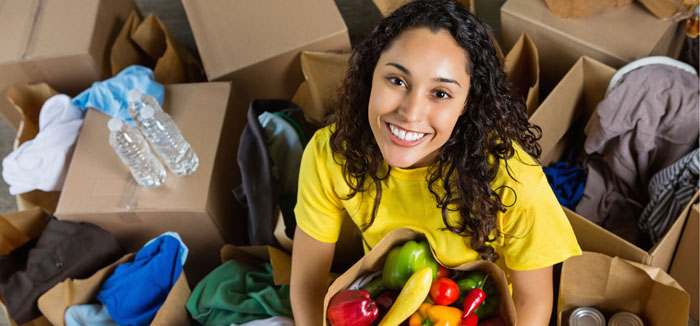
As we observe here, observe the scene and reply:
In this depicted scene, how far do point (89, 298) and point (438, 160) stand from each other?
3.34 ft

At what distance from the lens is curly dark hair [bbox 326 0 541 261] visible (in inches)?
36.1

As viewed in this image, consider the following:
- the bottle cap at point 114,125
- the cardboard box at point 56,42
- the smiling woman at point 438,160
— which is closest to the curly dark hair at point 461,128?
the smiling woman at point 438,160

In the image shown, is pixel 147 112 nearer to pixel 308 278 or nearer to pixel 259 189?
pixel 259 189

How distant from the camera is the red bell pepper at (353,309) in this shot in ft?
3.36

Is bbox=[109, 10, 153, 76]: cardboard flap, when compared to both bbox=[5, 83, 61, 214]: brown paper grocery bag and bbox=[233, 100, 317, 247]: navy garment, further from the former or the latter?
bbox=[233, 100, 317, 247]: navy garment

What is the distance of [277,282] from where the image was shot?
4.65 feet

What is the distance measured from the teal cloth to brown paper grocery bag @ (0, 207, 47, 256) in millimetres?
534

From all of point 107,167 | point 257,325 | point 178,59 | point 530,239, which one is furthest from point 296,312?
point 178,59

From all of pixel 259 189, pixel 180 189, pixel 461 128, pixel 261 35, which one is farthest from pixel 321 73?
pixel 461 128

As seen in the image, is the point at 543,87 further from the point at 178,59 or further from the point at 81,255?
the point at 81,255

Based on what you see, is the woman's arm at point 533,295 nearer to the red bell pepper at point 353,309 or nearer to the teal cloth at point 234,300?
the red bell pepper at point 353,309

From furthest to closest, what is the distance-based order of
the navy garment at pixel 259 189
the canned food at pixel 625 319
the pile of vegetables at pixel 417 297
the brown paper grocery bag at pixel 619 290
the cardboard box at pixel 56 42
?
the cardboard box at pixel 56 42 < the navy garment at pixel 259 189 < the canned food at pixel 625 319 < the brown paper grocery bag at pixel 619 290 < the pile of vegetables at pixel 417 297

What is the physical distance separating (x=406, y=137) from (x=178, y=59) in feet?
4.10

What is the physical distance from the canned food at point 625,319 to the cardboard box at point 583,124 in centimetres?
14
